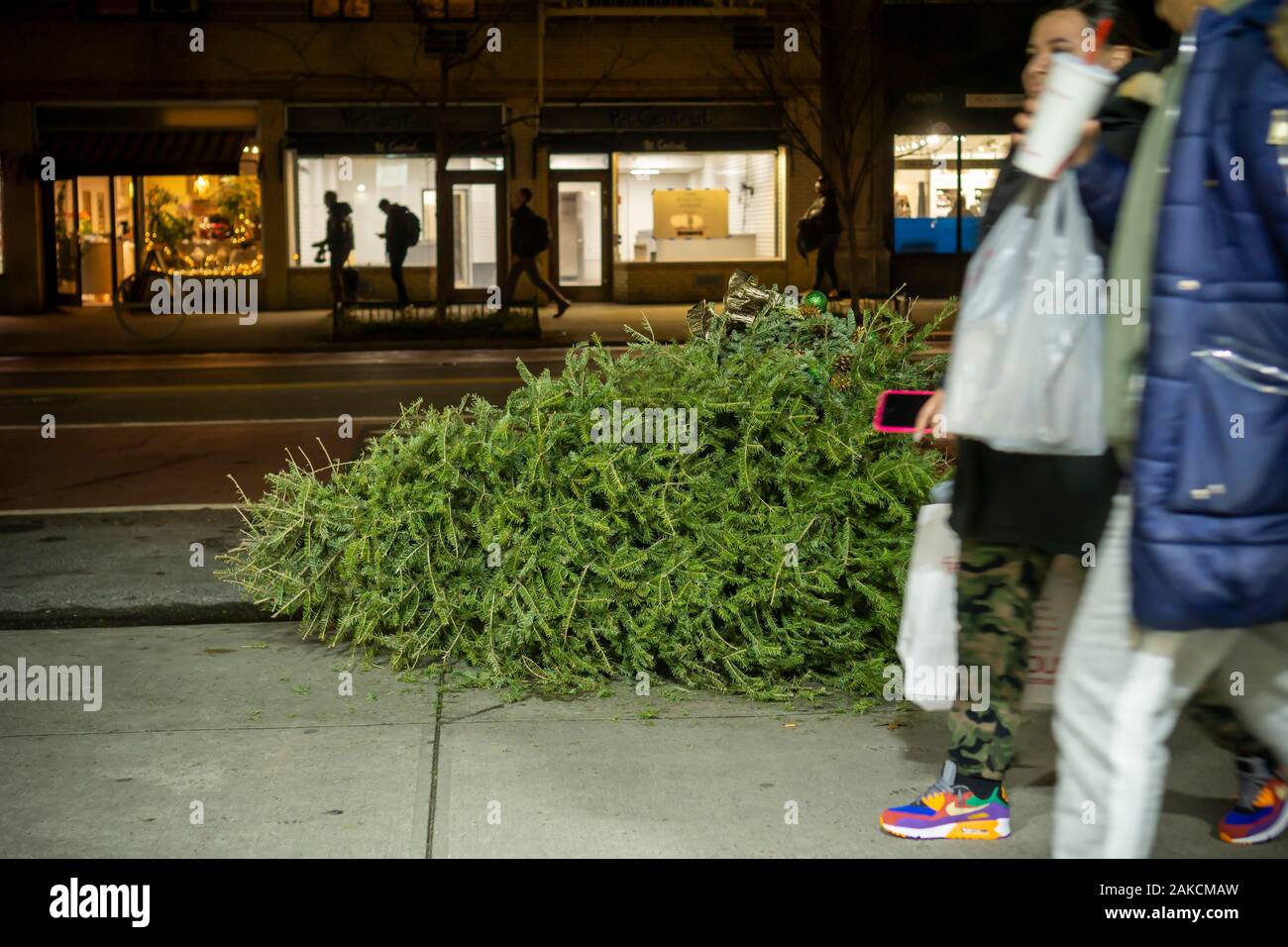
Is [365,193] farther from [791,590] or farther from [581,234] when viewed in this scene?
[791,590]

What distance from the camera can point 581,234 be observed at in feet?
94.1

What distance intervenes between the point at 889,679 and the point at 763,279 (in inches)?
962

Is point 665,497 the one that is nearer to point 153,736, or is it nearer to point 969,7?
point 153,736

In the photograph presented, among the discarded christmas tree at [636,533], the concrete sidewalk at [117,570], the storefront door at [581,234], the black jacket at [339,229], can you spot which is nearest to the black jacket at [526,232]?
the black jacket at [339,229]

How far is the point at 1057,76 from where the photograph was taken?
9.62 feet

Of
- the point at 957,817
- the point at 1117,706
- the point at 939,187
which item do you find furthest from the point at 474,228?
the point at 1117,706

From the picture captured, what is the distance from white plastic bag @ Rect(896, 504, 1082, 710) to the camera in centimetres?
365

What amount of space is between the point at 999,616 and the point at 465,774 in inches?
61.6

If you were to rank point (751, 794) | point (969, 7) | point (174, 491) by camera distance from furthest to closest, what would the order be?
point (969, 7), point (174, 491), point (751, 794)

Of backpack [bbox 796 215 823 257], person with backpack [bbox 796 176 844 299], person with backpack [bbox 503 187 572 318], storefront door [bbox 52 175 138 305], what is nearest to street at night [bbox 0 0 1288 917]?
person with backpack [bbox 503 187 572 318]

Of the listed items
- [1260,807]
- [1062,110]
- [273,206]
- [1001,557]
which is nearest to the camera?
[1062,110]

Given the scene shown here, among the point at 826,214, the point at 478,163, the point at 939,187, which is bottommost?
the point at 826,214

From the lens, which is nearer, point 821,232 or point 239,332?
point 239,332

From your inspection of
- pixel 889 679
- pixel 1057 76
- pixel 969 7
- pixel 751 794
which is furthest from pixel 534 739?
pixel 969 7
